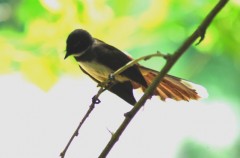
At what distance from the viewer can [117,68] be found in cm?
227

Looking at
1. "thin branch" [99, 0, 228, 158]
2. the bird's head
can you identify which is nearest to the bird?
the bird's head

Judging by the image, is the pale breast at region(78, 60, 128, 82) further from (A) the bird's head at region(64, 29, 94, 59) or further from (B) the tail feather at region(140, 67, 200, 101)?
(B) the tail feather at region(140, 67, 200, 101)

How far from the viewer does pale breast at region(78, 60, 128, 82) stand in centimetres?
229

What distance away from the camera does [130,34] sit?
6.51 ft

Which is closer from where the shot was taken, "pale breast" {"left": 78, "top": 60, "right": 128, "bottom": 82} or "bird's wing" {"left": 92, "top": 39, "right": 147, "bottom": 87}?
"bird's wing" {"left": 92, "top": 39, "right": 147, "bottom": 87}

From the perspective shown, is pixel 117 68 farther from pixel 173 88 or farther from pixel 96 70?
pixel 173 88

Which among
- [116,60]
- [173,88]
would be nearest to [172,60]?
[173,88]

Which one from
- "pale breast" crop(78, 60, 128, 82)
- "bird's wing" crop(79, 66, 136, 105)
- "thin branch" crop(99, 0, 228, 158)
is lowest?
"thin branch" crop(99, 0, 228, 158)

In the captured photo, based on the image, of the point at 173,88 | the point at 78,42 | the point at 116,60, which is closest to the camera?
the point at 173,88

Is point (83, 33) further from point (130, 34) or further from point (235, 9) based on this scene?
point (235, 9)

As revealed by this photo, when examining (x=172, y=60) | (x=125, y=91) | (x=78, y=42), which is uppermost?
(x=78, y=42)

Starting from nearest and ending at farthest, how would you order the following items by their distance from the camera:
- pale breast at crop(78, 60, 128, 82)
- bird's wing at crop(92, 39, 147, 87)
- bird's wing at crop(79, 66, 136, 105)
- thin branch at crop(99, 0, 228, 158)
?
thin branch at crop(99, 0, 228, 158) → bird's wing at crop(92, 39, 147, 87) → bird's wing at crop(79, 66, 136, 105) → pale breast at crop(78, 60, 128, 82)

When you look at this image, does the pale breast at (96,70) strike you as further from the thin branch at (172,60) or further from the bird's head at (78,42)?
the thin branch at (172,60)

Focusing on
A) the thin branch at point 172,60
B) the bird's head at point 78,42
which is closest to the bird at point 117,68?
the bird's head at point 78,42
